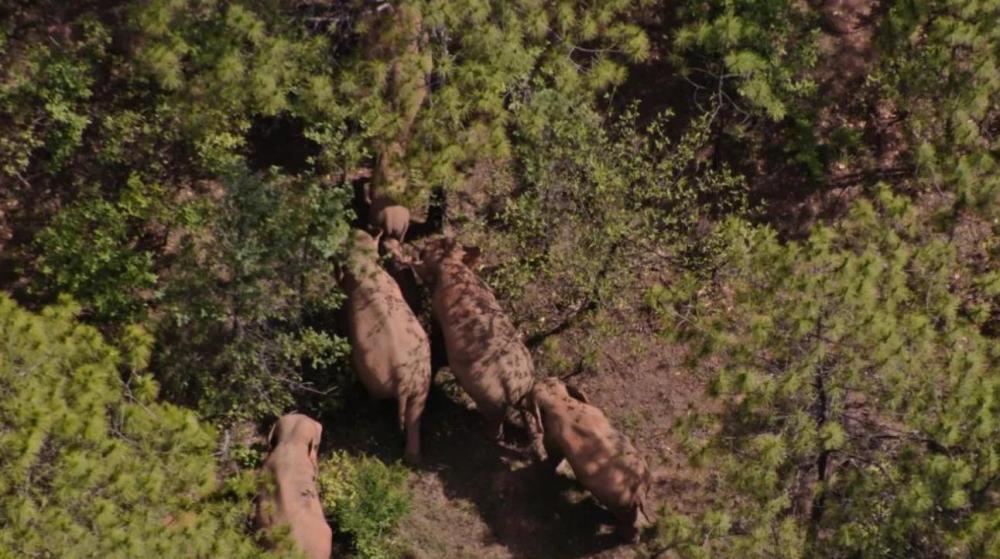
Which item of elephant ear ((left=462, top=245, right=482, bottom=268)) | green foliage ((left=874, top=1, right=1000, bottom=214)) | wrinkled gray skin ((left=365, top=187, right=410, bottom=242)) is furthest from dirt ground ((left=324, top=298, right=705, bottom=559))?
green foliage ((left=874, top=1, right=1000, bottom=214))

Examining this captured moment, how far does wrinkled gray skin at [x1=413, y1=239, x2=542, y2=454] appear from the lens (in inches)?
553

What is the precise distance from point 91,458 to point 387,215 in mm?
5296

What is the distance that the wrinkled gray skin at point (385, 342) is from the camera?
45.5 feet

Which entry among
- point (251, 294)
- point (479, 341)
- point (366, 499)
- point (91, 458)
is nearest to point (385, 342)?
point (479, 341)

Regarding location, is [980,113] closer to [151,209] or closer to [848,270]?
[848,270]

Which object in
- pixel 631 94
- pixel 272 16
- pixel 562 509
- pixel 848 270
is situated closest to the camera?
pixel 848 270

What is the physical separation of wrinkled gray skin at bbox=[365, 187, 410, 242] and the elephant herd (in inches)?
0.6

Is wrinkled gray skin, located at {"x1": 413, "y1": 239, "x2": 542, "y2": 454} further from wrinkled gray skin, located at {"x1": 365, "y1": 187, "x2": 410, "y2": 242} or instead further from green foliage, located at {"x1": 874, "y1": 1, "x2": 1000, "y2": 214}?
green foliage, located at {"x1": 874, "y1": 1, "x2": 1000, "y2": 214}

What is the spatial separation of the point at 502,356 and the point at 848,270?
14.2 feet

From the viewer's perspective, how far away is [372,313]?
1398 cm

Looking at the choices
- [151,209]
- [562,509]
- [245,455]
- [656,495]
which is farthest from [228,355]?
[656,495]

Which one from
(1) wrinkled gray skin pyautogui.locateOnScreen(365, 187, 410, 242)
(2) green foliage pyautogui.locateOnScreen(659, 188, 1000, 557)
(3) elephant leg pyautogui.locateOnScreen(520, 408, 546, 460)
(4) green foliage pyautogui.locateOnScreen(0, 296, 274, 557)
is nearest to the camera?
(4) green foliage pyautogui.locateOnScreen(0, 296, 274, 557)

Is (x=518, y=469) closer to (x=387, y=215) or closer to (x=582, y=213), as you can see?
(x=582, y=213)

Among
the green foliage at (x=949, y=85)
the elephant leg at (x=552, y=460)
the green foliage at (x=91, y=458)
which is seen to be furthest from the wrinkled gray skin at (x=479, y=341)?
the green foliage at (x=949, y=85)
